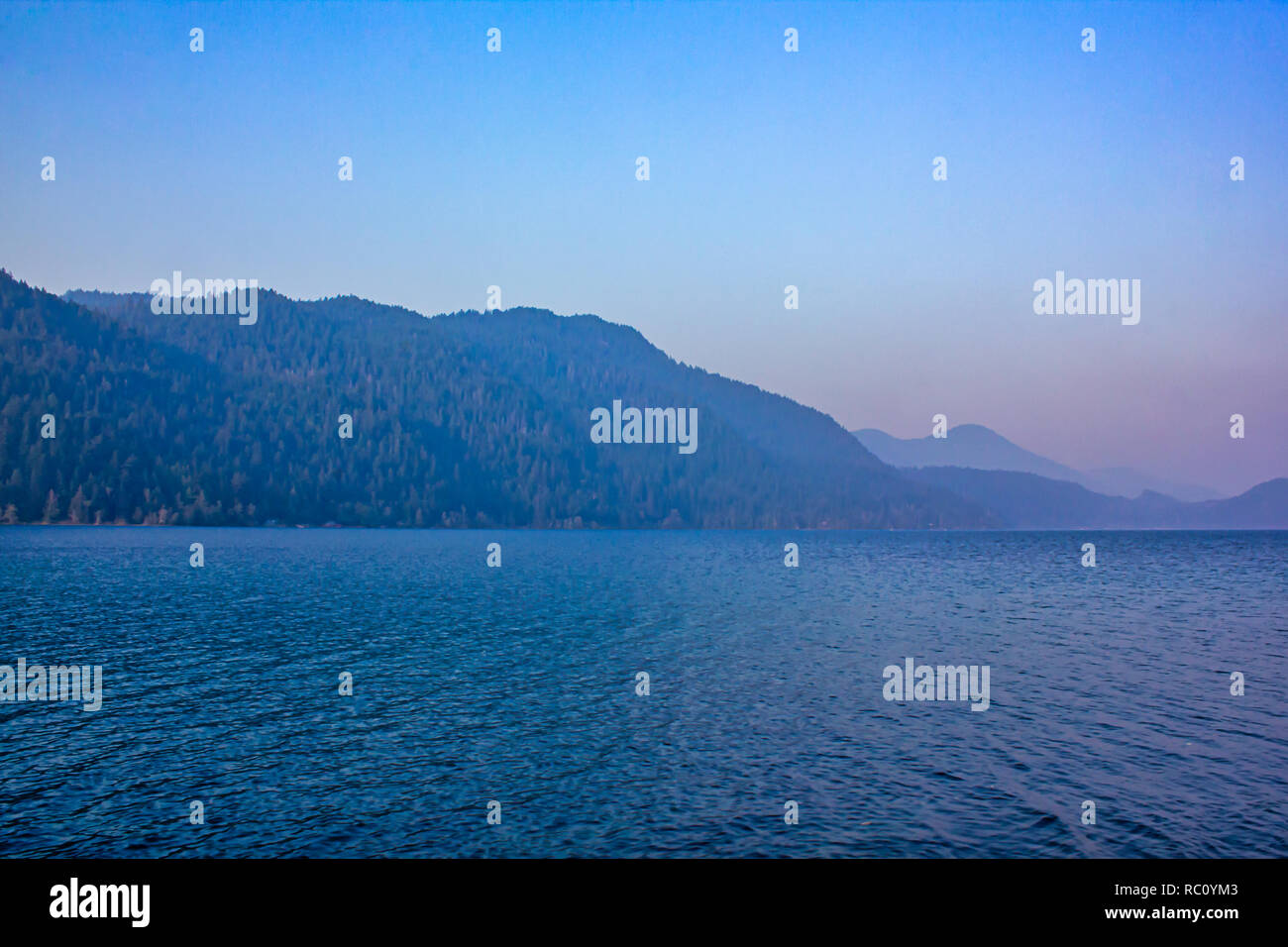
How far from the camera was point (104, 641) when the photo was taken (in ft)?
186

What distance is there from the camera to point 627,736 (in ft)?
114

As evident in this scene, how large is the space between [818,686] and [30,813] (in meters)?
34.8

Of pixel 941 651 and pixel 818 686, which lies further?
pixel 941 651

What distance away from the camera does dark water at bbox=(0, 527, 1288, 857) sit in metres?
24.0

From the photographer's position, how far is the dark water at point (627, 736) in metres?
24.0
